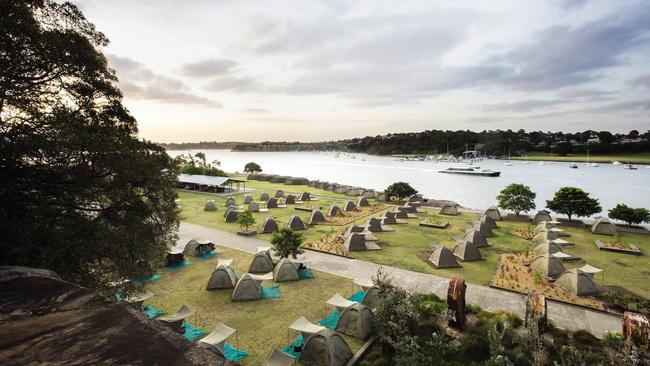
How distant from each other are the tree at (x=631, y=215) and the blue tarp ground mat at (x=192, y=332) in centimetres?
4423

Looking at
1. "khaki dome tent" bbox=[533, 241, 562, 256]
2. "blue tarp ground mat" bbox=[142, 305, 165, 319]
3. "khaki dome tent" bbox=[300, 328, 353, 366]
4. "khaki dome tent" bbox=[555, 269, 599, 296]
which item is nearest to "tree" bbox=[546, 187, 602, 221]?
"khaki dome tent" bbox=[533, 241, 562, 256]

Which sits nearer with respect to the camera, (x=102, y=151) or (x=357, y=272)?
(x=102, y=151)

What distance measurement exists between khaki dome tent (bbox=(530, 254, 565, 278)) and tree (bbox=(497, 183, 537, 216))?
19.6m

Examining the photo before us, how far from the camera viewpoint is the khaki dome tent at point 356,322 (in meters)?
15.3

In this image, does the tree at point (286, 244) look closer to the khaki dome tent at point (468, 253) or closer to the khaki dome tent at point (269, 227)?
the khaki dome tent at point (269, 227)

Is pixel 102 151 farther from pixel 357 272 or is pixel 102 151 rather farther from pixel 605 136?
pixel 605 136

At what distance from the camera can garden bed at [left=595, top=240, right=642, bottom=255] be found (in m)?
28.1

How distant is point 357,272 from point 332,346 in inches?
412

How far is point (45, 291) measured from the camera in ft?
17.8

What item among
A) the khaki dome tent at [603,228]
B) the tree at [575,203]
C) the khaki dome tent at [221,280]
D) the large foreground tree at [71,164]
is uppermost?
the large foreground tree at [71,164]

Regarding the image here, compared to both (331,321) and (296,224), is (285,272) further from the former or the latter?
(296,224)

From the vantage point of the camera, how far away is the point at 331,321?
1655cm

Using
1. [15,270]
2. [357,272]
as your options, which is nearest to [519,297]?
[357,272]

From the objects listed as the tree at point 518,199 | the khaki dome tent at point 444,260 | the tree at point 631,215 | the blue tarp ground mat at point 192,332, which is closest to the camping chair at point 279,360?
the blue tarp ground mat at point 192,332
